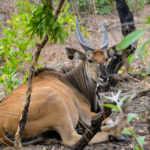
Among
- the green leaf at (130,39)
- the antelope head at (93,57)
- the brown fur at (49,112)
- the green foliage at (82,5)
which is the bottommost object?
the brown fur at (49,112)

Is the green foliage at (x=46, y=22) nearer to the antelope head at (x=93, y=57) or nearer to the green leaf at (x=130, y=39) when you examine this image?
the green leaf at (x=130, y=39)

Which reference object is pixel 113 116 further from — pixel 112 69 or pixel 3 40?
pixel 3 40

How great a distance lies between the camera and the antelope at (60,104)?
10.8 ft

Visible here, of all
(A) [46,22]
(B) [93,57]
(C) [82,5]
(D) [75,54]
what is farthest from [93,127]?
(C) [82,5]

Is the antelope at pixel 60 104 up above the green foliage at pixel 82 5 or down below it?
below

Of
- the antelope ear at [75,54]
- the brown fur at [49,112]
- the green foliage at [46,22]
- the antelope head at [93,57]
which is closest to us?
the green foliage at [46,22]

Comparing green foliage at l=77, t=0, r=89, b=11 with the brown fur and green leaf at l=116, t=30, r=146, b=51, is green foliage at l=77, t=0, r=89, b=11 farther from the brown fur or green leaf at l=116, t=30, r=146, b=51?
green leaf at l=116, t=30, r=146, b=51

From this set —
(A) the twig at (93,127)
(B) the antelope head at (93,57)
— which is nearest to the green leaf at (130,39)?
(A) the twig at (93,127)

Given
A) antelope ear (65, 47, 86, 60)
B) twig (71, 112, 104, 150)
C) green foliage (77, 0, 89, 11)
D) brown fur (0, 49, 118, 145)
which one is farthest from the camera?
green foliage (77, 0, 89, 11)

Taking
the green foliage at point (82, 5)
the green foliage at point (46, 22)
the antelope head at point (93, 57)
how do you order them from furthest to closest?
the green foliage at point (82, 5) → the antelope head at point (93, 57) → the green foliage at point (46, 22)

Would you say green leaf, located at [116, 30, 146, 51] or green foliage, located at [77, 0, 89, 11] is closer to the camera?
green leaf, located at [116, 30, 146, 51]

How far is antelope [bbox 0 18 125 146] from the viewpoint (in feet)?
10.8

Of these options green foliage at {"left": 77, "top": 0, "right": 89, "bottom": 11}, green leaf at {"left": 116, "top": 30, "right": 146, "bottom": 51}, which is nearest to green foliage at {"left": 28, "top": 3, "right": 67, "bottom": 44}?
green leaf at {"left": 116, "top": 30, "right": 146, "bottom": 51}

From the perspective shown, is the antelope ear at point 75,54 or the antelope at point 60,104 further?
the antelope ear at point 75,54
